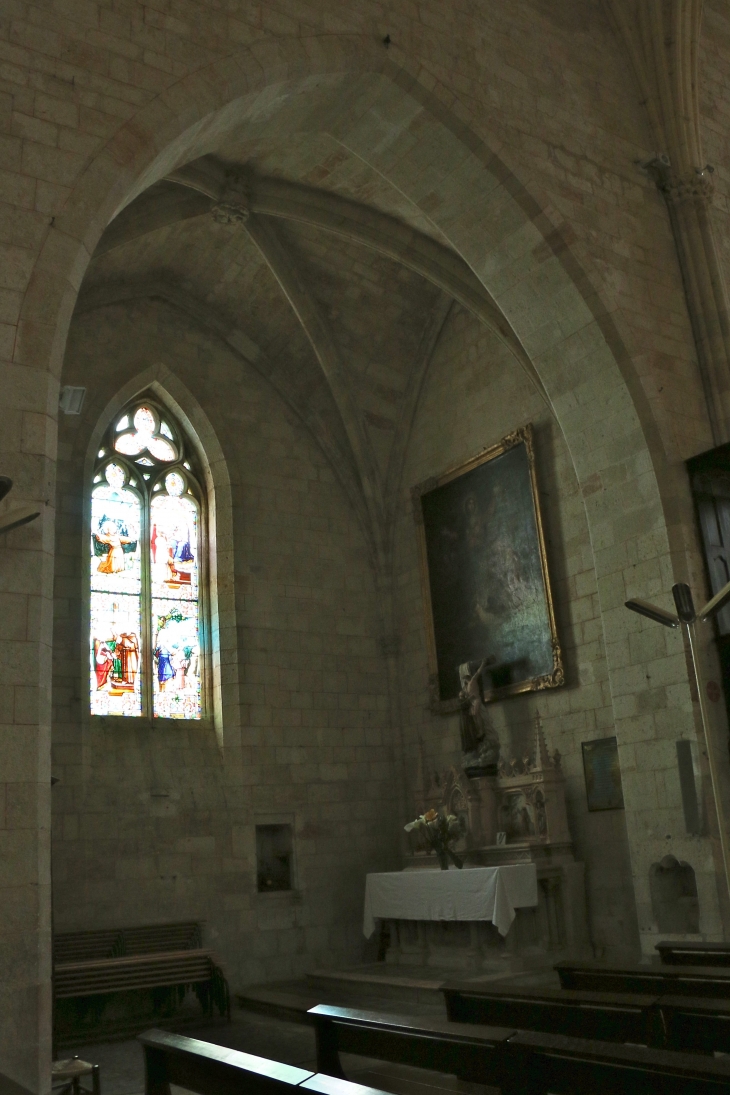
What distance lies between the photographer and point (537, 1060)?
11.1 ft

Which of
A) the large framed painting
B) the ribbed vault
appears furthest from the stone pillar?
the large framed painting

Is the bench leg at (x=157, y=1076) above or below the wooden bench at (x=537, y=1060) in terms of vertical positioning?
below

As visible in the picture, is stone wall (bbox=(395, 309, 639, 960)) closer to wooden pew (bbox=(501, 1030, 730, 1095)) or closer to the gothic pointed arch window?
the gothic pointed arch window

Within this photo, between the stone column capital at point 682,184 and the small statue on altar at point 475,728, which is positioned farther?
the small statue on altar at point 475,728

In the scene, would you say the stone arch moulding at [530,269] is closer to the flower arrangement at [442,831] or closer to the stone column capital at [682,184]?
the stone column capital at [682,184]

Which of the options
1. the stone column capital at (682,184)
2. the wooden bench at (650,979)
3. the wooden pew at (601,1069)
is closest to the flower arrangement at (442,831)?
the wooden bench at (650,979)

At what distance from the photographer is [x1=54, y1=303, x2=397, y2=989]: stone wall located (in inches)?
413

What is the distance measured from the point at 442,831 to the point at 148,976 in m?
3.13

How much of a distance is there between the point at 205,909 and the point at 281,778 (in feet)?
5.48

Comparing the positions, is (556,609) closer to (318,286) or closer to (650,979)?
(318,286)

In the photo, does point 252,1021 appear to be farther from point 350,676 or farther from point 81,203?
point 81,203

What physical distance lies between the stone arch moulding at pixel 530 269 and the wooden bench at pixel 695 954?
1.84 meters

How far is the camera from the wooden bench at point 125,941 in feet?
31.6

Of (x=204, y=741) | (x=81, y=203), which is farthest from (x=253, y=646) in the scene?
(x=81, y=203)
